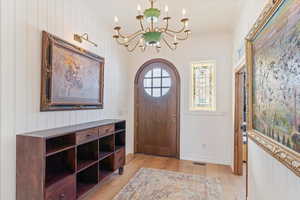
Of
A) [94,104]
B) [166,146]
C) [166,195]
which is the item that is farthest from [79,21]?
[166,146]

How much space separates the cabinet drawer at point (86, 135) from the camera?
7.09 ft

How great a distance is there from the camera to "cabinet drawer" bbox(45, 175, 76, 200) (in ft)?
5.87

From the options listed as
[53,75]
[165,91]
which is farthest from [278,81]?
[165,91]

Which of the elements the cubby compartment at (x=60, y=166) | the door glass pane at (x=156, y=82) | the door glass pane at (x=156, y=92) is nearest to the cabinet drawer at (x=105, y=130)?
the cubby compartment at (x=60, y=166)

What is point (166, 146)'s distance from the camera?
421 cm

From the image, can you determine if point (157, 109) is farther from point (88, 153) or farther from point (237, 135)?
point (88, 153)

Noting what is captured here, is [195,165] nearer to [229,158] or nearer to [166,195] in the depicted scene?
[229,158]

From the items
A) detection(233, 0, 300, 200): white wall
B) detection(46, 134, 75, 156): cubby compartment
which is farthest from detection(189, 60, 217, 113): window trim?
detection(46, 134, 75, 156): cubby compartment

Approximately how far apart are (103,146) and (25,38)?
6.41 feet

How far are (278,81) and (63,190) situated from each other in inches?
92.1

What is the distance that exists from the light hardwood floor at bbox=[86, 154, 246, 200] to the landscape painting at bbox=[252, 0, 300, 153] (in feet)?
4.91

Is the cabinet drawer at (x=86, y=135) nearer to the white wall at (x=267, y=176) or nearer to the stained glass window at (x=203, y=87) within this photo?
the white wall at (x=267, y=176)

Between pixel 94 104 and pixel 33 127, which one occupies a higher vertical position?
pixel 94 104

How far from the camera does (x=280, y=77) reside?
1.21 metres
